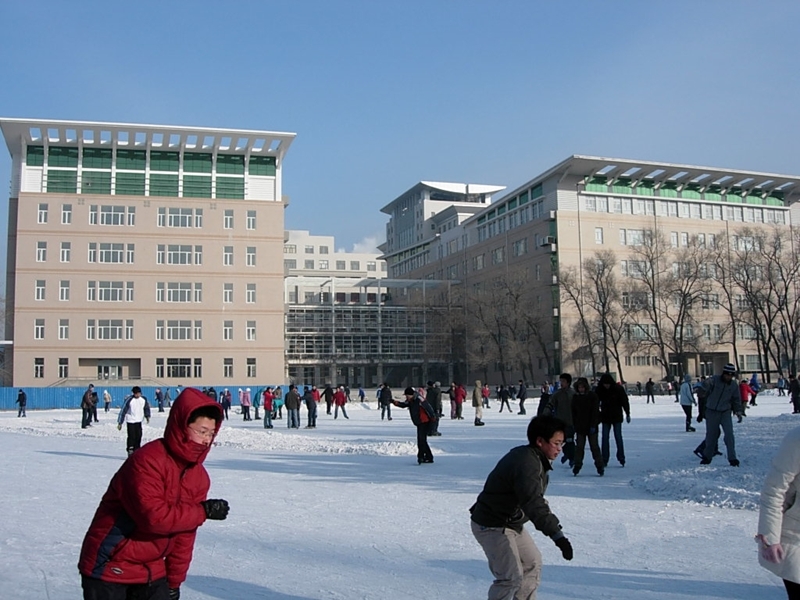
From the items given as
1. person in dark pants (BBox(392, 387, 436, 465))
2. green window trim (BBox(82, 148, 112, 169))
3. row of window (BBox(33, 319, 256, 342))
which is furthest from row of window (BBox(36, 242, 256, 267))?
person in dark pants (BBox(392, 387, 436, 465))

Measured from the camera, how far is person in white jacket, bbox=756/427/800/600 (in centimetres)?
377

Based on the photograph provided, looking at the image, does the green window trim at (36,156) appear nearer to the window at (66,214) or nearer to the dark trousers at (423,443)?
the window at (66,214)

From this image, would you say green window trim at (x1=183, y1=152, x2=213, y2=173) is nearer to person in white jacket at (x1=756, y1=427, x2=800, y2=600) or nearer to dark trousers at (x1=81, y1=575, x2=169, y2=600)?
dark trousers at (x1=81, y1=575, x2=169, y2=600)

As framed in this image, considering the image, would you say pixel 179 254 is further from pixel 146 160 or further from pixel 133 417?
pixel 133 417

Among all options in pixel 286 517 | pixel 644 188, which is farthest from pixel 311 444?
pixel 644 188

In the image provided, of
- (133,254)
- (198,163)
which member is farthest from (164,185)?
(133,254)

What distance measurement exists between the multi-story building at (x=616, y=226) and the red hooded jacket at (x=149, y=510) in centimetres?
6805

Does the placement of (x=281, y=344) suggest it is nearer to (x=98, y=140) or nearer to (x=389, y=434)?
(x=98, y=140)

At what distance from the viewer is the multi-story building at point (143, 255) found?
58562 millimetres

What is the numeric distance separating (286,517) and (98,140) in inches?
2207

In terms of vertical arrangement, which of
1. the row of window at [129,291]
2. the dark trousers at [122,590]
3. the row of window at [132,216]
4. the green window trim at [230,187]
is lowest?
the dark trousers at [122,590]

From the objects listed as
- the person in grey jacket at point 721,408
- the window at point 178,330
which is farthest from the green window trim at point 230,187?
the person in grey jacket at point 721,408

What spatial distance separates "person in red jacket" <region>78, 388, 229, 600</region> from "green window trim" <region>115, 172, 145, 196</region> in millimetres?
61192

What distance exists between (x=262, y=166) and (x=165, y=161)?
7581 millimetres
